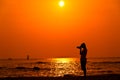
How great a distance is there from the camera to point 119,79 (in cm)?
2647

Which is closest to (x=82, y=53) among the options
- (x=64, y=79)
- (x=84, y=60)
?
(x=84, y=60)

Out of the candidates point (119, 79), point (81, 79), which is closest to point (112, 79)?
point (119, 79)

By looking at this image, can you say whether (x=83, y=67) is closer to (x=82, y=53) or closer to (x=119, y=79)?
(x=82, y=53)

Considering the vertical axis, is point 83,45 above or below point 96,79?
above

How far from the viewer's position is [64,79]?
27672 mm

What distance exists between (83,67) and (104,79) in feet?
6.70

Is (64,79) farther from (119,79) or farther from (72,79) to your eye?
(119,79)

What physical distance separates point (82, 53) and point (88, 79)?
197 centimetres

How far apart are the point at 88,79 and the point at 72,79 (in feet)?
3.68

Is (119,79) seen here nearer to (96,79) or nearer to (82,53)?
(96,79)

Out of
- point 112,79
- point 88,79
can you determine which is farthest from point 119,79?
point 88,79

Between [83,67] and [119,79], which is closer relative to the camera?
[119,79]

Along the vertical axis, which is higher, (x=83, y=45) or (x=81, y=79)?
(x=83, y=45)

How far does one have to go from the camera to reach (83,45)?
91.0ft
